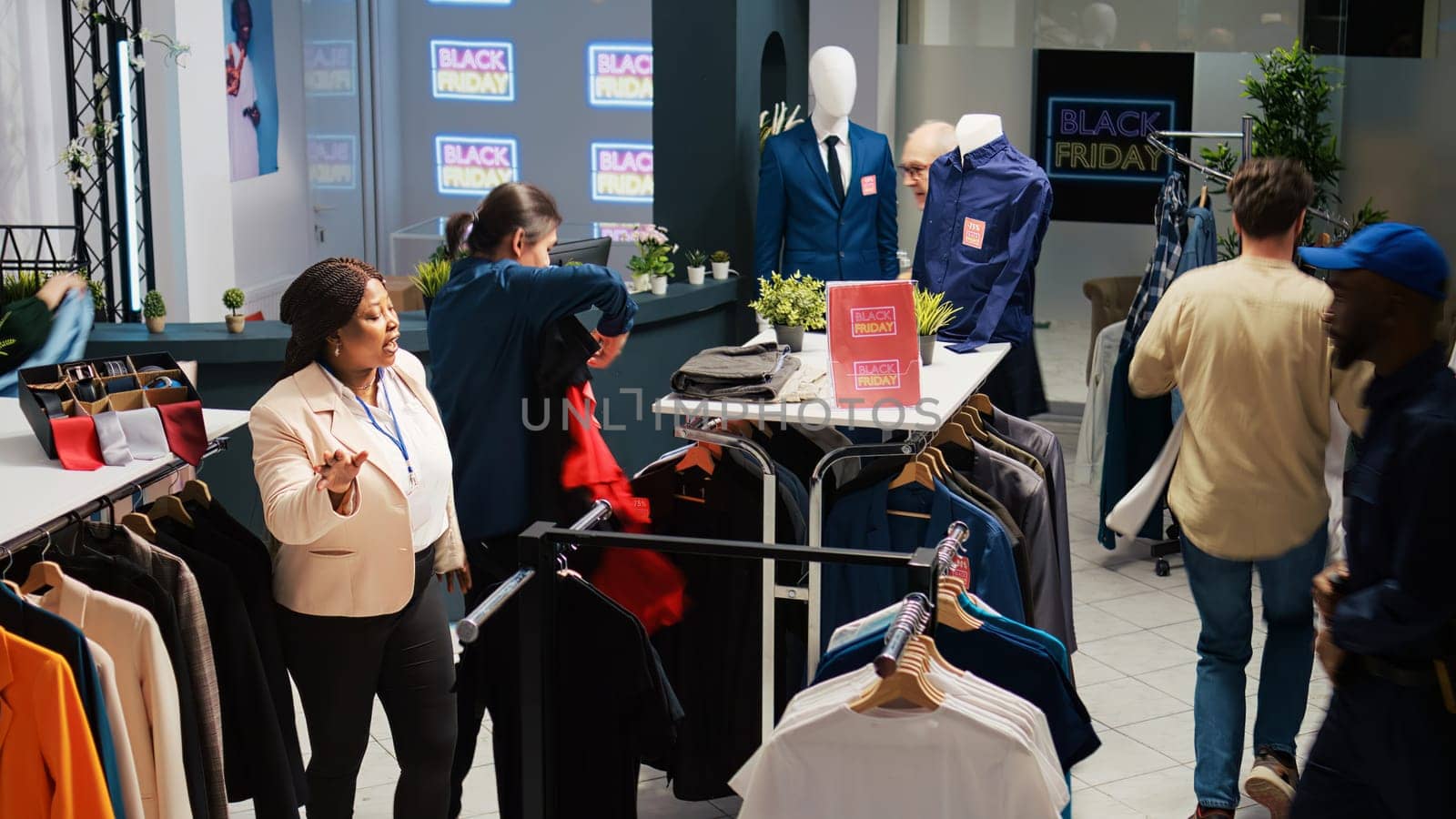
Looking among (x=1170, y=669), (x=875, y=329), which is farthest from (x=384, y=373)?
(x=1170, y=669)

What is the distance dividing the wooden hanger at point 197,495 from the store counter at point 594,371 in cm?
202

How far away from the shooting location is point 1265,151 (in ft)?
23.5

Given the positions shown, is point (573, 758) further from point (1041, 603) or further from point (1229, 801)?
point (1229, 801)

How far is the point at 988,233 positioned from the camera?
18.3 ft

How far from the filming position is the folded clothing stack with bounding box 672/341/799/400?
11.8ft

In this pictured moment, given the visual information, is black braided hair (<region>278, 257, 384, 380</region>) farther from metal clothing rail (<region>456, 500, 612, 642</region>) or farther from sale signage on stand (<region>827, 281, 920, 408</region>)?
sale signage on stand (<region>827, 281, 920, 408</region>)

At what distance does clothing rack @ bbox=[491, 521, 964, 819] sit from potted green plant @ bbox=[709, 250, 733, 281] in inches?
179

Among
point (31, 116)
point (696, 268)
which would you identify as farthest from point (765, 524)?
point (31, 116)

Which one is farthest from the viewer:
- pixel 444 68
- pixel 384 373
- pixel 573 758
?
pixel 444 68

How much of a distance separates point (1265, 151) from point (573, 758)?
5533 mm

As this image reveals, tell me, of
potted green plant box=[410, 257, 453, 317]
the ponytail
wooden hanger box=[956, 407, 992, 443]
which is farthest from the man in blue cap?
potted green plant box=[410, 257, 453, 317]

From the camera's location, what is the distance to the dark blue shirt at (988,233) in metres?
5.44

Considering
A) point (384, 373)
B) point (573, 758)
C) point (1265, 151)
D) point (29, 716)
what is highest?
point (1265, 151)

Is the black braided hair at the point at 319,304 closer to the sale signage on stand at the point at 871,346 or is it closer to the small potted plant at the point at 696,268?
the sale signage on stand at the point at 871,346
